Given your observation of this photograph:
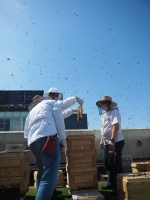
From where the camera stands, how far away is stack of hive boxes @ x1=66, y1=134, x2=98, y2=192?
14.0 feet

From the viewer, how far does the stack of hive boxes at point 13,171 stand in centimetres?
421

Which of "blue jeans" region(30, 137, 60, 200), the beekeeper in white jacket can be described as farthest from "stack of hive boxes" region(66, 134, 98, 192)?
"blue jeans" region(30, 137, 60, 200)

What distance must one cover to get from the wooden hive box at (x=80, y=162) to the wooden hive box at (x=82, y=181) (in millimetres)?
111

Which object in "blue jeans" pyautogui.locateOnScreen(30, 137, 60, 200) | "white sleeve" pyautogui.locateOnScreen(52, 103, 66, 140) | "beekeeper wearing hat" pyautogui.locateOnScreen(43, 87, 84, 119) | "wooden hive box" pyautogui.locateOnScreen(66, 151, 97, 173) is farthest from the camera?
"wooden hive box" pyautogui.locateOnScreen(66, 151, 97, 173)

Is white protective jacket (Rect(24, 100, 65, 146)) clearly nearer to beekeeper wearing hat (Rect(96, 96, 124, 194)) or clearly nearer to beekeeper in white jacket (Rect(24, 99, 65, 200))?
beekeeper in white jacket (Rect(24, 99, 65, 200))

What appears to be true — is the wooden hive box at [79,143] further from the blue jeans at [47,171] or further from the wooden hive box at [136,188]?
the blue jeans at [47,171]

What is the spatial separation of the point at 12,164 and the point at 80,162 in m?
1.58

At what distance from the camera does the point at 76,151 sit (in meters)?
4.43

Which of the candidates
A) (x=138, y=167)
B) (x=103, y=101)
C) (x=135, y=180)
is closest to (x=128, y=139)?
(x=138, y=167)

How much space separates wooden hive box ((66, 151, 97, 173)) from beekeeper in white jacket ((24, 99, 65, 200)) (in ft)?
3.98

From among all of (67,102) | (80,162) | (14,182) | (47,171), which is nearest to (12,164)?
(14,182)

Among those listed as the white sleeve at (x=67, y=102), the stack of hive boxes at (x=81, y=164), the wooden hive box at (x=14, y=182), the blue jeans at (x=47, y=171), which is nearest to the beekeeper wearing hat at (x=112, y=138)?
the stack of hive boxes at (x=81, y=164)

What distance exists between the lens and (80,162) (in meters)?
4.38

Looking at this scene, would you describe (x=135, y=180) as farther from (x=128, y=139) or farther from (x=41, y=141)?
(x=128, y=139)
